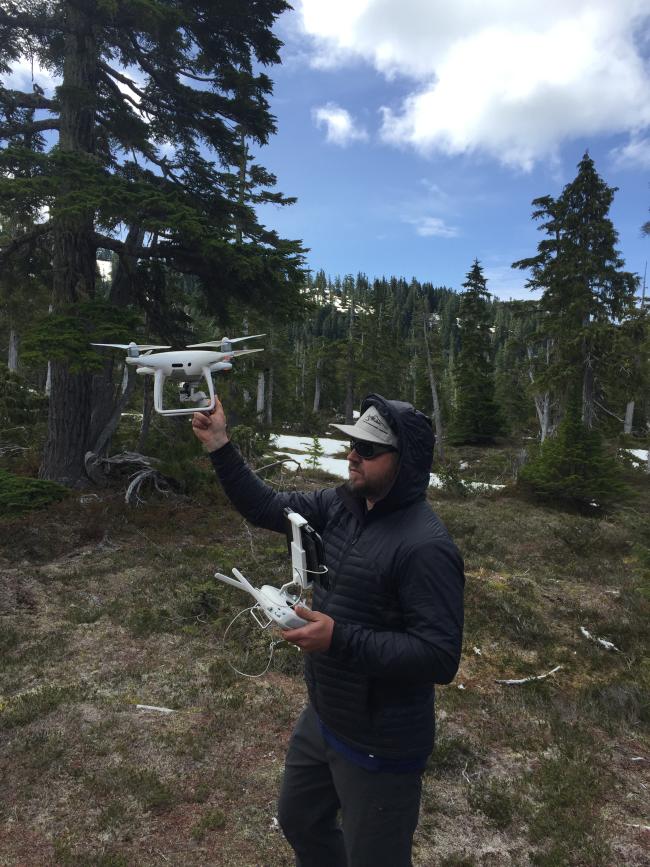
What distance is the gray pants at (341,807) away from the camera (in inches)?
83.6

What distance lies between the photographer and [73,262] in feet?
36.0

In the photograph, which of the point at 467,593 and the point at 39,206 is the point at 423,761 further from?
the point at 39,206

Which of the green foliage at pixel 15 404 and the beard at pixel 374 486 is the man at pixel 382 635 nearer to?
the beard at pixel 374 486

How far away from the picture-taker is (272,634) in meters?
6.63

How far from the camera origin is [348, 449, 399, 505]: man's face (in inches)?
89.5

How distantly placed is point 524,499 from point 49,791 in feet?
49.5

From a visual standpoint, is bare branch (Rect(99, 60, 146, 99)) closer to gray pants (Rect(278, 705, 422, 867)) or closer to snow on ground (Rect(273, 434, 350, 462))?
gray pants (Rect(278, 705, 422, 867))

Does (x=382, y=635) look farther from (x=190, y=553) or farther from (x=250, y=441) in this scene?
(x=250, y=441)

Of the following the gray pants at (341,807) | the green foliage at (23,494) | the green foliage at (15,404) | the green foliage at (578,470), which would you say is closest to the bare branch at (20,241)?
the green foliage at (15,404)

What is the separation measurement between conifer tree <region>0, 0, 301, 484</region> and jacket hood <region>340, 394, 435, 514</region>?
8362mm

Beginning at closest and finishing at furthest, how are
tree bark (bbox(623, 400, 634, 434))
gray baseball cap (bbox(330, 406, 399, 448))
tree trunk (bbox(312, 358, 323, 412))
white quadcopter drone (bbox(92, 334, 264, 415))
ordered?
gray baseball cap (bbox(330, 406, 399, 448)), white quadcopter drone (bbox(92, 334, 264, 415)), tree bark (bbox(623, 400, 634, 434)), tree trunk (bbox(312, 358, 323, 412))

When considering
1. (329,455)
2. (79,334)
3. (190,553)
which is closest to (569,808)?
(190,553)

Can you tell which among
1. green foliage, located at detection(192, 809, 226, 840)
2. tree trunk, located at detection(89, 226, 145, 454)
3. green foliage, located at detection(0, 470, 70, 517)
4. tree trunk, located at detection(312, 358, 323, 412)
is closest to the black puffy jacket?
green foliage, located at detection(192, 809, 226, 840)

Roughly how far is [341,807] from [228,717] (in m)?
3.09
